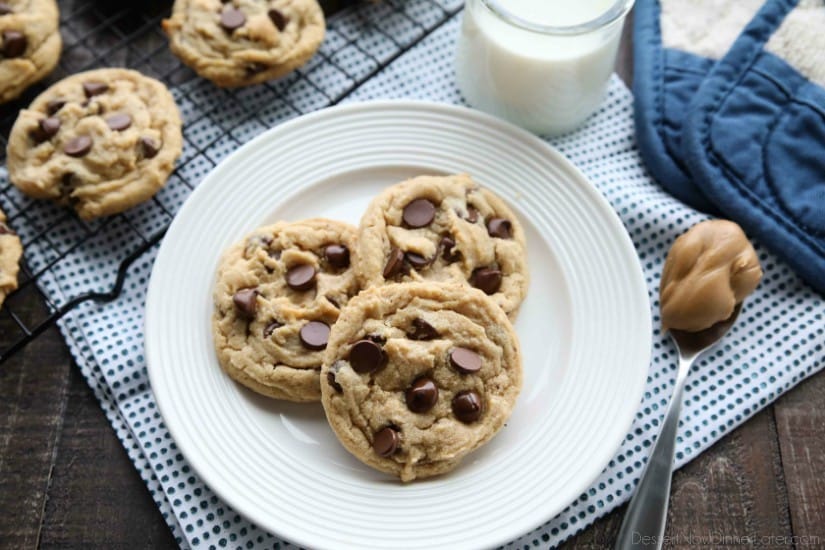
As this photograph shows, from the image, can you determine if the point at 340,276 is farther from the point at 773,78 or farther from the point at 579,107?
the point at 773,78

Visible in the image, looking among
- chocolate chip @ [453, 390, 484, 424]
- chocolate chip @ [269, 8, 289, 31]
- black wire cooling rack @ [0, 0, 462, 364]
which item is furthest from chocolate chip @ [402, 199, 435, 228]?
chocolate chip @ [269, 8, 289, 31]

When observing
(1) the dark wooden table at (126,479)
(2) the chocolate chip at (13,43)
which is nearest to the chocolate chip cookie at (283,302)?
(1) the dark wooden table at (126,479)

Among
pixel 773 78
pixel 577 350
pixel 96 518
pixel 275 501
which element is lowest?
pixel 96 518

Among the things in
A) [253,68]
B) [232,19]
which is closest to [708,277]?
[253,68]

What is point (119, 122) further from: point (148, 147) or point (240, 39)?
point (240, 39)

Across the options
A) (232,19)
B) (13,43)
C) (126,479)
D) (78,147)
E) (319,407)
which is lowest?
(126,479)

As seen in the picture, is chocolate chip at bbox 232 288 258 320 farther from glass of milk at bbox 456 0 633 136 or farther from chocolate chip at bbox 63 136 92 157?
glass of milk at bbox 456 0 633 136

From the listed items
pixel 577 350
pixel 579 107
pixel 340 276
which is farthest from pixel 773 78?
pixel 340 276
